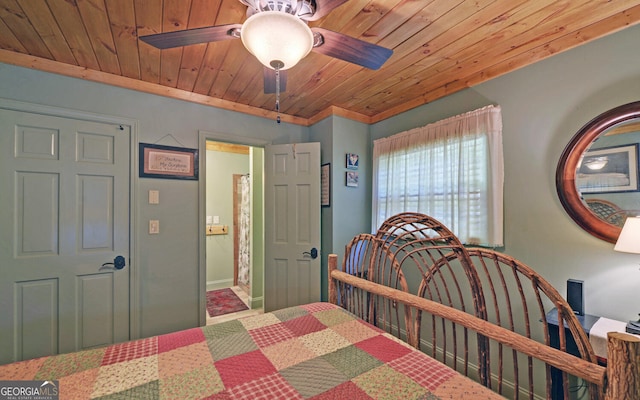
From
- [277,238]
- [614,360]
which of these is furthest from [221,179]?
[614,360]

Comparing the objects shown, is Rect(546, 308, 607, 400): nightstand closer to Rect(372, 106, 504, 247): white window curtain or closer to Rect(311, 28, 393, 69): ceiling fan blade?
Rect(372, 106, 504, 247): white window curtain

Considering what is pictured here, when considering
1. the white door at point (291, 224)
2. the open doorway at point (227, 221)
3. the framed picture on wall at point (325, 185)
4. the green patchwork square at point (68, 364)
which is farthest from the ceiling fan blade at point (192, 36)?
the open doorway at point (227, 221)

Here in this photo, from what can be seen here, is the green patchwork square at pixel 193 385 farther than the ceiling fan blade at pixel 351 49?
No

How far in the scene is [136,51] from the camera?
1.85 meters

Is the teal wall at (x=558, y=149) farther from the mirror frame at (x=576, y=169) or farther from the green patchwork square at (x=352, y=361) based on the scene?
the green patchwork square at (x=352, y=361)

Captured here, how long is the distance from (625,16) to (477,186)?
117cm

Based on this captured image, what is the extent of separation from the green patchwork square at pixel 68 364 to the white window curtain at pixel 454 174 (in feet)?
7.72

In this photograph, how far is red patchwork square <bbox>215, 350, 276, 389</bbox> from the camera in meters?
0.98

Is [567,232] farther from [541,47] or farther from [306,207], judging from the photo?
[306,207]

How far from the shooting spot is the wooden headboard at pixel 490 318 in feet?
2.64

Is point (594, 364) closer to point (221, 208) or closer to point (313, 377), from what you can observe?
point (313, 377)

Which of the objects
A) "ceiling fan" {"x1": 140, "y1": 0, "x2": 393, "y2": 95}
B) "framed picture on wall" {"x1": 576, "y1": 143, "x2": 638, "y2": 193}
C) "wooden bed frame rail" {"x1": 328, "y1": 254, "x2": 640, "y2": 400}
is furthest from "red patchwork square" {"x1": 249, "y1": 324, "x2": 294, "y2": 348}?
"framed picture on wall" {"x1": 576, "y1": 143, "x2": 638, "y2": 193}

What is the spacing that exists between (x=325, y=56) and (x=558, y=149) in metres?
1.65

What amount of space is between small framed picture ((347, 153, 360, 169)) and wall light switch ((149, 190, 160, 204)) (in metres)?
1.91
